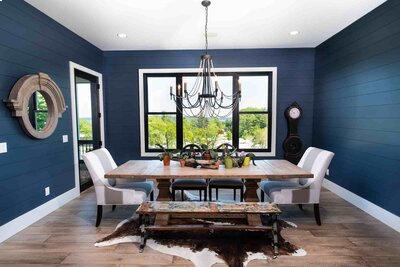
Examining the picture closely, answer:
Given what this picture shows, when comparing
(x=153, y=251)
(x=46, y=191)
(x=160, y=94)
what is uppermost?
(x=160, y=94)

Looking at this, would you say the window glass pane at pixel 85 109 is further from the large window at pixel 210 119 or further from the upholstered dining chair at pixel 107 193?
the upholstered dining chair at pixel 107 193

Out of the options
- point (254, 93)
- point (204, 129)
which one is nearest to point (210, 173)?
point (204, 129)

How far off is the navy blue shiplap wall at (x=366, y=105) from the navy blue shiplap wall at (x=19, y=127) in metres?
4.49

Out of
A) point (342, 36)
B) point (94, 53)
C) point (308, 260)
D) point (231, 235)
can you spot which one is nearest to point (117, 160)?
point (94, 53)

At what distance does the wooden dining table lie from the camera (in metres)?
2.55

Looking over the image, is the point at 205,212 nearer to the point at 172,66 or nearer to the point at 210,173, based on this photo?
the point at 210,173

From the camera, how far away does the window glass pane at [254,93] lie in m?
4.95

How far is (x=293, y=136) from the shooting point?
473 cm

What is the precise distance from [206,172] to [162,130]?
2.62 metres

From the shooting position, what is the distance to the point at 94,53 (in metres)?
4.59

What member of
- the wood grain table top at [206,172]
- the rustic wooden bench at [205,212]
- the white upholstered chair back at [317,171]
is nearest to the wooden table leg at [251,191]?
the wood grain table top at [206,172]

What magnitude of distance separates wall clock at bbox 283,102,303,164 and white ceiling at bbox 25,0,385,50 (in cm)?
131

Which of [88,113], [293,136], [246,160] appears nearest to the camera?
[246,160]

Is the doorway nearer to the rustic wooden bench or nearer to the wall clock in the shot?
the rustic wooden bench
